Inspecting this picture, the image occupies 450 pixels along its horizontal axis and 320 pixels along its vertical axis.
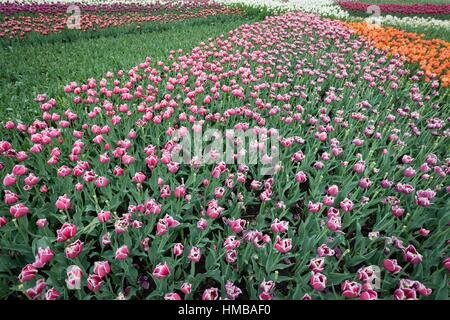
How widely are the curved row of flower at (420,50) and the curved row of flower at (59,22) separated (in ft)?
22.3

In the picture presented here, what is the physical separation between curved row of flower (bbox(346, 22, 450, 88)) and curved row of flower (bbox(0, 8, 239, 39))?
267 inches

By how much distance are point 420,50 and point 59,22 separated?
10.2 meters

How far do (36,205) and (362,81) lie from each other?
583 cm

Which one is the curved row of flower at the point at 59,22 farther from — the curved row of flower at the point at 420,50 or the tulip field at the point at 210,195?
the curved row of flower at the point at 420,50

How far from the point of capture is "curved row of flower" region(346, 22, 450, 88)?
242 inches

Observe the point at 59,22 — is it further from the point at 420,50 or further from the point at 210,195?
the point at 420,50

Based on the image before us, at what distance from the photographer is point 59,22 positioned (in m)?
9.47

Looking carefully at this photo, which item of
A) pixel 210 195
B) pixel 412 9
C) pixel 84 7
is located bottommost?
pixel 210 195

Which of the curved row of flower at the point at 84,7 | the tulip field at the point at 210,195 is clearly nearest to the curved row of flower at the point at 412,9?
the curved row of flower at the point at 84,7

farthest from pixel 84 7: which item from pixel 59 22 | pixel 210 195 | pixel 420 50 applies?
pixel 210 195
